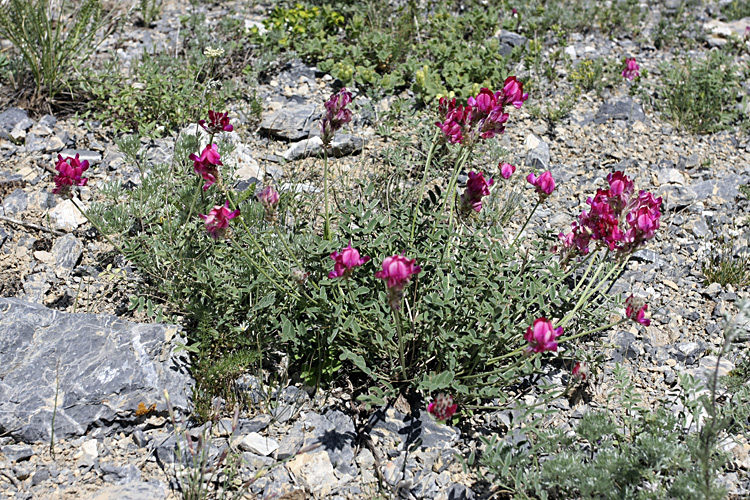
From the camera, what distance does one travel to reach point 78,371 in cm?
296

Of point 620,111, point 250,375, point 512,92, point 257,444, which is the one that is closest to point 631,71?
point 620,111

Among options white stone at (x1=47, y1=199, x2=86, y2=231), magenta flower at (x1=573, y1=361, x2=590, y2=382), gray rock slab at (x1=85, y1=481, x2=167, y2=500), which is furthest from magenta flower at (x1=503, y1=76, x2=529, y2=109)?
white stone at (x1=47, y1=199, x2=86, y2=231)

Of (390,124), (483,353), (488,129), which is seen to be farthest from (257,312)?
(390,124)

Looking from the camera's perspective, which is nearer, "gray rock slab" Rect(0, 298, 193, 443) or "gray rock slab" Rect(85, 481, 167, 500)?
"gray rock slab" Rect(85, 481, 167, 500)

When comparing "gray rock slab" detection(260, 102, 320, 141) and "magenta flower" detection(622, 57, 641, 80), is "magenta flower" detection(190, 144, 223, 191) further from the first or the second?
"magenta flower" detection(622, 57, 641, 80)

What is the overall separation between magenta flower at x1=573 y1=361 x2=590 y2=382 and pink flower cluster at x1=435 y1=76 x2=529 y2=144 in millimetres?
1232

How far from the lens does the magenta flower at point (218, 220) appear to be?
8.38ft

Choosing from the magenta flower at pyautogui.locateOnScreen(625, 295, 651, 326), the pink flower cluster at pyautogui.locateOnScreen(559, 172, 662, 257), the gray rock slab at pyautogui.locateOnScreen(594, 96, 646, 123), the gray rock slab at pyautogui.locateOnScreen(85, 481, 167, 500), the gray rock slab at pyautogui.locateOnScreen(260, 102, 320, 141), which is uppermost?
the pink flower cluster at pyautogui.locateOnScreen(559, 172, 662, 257)

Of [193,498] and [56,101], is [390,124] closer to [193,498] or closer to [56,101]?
[56,101]

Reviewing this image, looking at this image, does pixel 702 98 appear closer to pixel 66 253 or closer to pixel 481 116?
pixel 481 116

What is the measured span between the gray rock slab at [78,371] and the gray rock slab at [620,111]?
4.14 m

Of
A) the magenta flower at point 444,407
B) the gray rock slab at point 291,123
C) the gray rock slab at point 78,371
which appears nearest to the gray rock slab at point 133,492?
the gray rock slab at point 78,371

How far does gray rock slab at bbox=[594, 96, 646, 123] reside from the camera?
5.43 meters

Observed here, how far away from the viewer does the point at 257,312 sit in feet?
10.2
